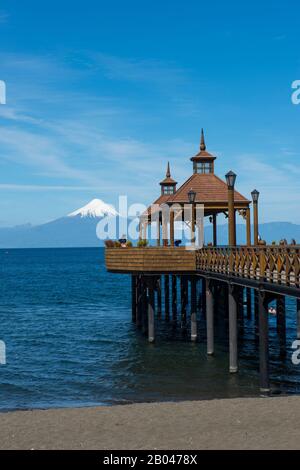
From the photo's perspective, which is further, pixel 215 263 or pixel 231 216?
pixel 215 263

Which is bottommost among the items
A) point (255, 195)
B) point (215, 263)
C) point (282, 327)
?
point (282, 327)

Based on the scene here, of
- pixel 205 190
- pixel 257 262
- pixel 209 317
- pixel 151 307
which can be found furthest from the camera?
pixel 205 190

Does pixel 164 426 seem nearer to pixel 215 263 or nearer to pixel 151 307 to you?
pixel 215 263

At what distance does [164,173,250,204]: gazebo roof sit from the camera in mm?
28547

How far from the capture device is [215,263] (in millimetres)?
24625

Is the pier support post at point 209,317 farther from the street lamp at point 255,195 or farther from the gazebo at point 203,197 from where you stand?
the street lamp at point 255,195

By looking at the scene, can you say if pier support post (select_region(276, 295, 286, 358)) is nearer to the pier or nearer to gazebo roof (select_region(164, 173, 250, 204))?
the pier

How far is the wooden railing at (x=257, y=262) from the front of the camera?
54.4ft

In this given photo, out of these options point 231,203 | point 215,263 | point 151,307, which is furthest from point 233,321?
point 151,307

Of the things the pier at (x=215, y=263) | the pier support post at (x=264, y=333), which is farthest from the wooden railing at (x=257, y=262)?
the pier support post at (x=264, y=333)

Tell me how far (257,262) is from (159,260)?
8642mm

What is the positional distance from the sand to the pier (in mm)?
3332

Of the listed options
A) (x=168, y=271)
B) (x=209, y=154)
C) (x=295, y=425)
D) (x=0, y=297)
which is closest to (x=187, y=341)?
(x=168, y=271)

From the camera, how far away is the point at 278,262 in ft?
57.4
